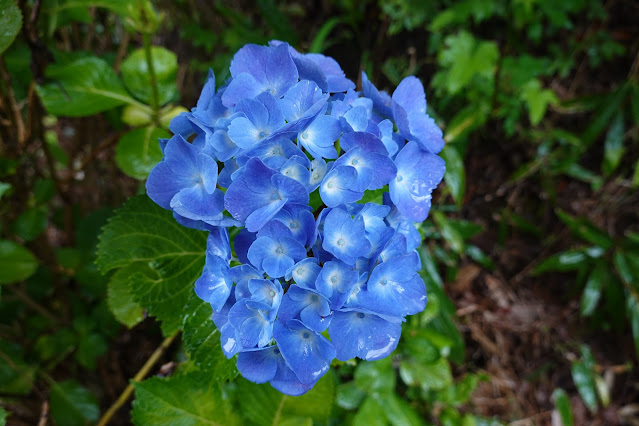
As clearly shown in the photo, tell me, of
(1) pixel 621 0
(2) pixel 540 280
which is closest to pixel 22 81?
(2) pixel 540 280

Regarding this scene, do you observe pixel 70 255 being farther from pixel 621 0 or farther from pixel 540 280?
pixel 621 0

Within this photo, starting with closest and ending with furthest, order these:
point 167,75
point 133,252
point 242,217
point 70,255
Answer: point 242,217 → point 133,252 → point 167,75 → point 70,255

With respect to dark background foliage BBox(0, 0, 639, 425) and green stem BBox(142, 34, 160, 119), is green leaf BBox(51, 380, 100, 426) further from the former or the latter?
green stem BBox(142, 34, 160, 119)

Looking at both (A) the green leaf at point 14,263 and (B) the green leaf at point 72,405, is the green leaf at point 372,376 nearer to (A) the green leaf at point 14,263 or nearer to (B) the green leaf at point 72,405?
(B) the green leaf at point 72,405

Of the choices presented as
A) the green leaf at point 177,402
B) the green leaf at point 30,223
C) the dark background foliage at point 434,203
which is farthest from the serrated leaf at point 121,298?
the green leaf at point 30,223

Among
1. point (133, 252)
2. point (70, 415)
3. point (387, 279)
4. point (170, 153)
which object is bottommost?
point (70, 415)

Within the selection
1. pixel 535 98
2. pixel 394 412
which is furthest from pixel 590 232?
pixel 394 412

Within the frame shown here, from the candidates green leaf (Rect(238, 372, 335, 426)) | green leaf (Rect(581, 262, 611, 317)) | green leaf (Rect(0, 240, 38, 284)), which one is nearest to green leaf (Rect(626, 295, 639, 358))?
green leaf (Rect(581, 262, 611, 317))
